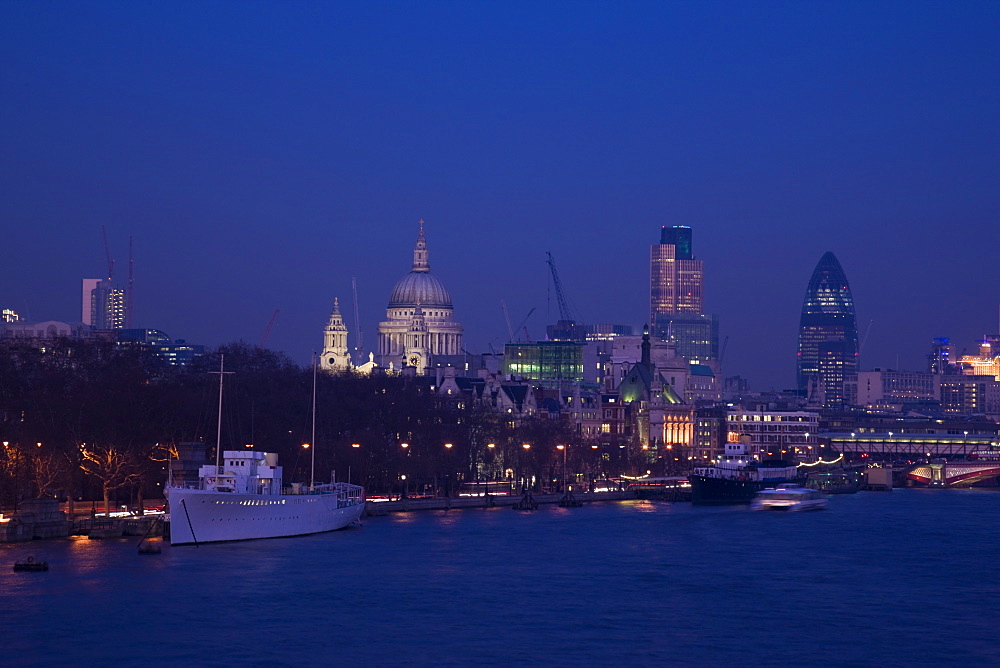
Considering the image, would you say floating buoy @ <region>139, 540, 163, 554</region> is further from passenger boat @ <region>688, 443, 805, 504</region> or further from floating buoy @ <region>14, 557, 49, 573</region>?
passenger boat @ <region>688, 443, 805, 504</region>

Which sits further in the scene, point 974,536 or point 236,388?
point 236,388

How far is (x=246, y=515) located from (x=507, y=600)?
75.7 ft

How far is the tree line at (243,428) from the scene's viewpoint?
3885 inches

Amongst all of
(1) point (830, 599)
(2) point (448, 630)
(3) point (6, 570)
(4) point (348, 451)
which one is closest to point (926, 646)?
(1) point (830, 599)

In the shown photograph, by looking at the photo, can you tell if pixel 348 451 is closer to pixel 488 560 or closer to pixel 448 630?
pixel 488 560

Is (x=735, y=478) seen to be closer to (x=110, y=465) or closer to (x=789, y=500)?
(x=789, y=500)

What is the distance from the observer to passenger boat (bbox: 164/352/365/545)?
279 feet

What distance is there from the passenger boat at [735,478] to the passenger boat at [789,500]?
3.77 meters

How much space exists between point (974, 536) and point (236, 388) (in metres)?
48.7

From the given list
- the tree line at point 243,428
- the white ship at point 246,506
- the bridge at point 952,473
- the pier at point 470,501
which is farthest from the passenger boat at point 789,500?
the bridge at point 952,473

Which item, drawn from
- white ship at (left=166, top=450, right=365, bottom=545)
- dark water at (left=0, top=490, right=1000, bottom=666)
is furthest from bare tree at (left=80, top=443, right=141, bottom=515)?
dark water at (left=0, top=490, right=1000, bottom=666)

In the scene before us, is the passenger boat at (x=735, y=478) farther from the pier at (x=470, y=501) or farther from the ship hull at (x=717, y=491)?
the pier at (x=470, y=501)

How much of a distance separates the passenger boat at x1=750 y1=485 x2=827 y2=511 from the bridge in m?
58.7

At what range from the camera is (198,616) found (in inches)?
2488
